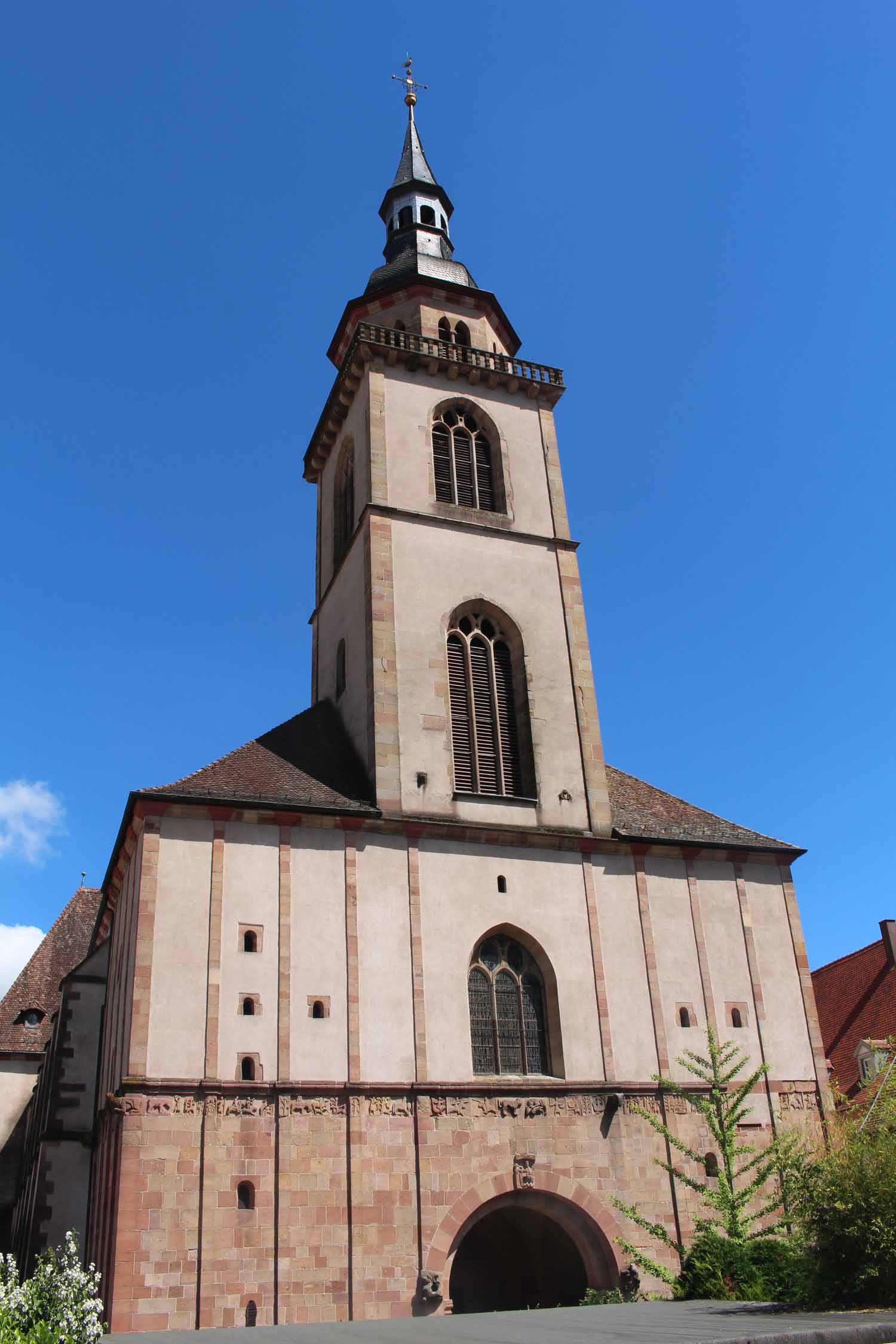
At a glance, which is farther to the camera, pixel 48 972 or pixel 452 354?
pixel 48 972

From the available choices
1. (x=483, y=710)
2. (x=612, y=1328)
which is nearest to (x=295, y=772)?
(x=483, y=710)

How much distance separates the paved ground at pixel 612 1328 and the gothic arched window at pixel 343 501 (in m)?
17.3

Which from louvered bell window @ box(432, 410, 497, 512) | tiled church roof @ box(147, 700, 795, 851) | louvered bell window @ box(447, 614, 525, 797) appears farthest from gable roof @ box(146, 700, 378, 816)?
louvered bell window @ box(432, 410, 497, 512)

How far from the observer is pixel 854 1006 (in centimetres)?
3259

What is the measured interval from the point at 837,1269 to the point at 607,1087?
7.66 meters

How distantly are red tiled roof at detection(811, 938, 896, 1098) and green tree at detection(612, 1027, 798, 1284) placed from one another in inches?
407

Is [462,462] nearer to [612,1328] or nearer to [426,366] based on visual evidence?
[426,366]

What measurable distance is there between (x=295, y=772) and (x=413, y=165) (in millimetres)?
21909

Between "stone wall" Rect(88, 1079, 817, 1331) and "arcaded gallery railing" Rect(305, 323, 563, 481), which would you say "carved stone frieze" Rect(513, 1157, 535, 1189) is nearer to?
"stone wall" Rect(88, 1079, 817, 1331)

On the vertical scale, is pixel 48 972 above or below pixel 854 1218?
above

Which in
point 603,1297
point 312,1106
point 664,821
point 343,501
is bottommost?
point 603,1297

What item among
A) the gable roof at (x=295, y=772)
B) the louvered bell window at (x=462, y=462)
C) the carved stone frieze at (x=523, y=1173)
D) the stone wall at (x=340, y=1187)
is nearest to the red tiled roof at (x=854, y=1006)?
the stone wall at (x=340, y=1187)

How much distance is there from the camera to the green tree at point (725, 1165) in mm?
16547

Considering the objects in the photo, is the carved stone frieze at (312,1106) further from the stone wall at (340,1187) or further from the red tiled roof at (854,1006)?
the red tiled roof at (854,1006)
